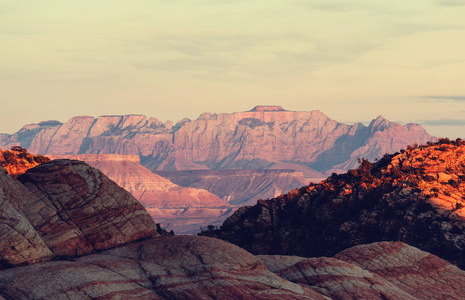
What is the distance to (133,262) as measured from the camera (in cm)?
5197

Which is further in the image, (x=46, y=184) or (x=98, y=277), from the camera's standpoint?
(x=46, y=184)

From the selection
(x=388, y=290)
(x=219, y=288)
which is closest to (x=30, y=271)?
(x=219, y=288)

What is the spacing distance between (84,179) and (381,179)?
55.4 meters

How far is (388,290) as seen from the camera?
5403 centimetres

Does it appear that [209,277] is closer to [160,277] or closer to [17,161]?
[160,277]

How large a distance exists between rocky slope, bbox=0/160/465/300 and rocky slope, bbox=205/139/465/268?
24359 millimetres

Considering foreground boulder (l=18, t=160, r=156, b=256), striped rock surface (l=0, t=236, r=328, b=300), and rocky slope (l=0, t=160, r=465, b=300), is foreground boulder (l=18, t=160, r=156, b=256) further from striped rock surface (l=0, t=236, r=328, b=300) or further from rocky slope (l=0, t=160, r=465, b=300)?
striped rock surface (l=0, t=236, r=328, b=300)

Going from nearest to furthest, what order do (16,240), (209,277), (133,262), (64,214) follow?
1. (209,277)
2. (16,240)
3. (133,262)
4. (64,214)

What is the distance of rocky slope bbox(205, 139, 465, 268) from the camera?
90.5 meters

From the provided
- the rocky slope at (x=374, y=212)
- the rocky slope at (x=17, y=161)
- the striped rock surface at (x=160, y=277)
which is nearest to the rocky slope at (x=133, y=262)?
the striped rock surface at (x=160, y=277)

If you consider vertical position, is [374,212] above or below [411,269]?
below

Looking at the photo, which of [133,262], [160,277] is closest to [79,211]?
[133,262]

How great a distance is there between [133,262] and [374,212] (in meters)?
51.6

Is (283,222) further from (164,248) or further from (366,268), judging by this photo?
(164,248)
